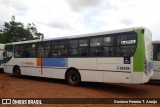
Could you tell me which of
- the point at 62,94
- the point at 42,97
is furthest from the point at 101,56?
the point at 42,97

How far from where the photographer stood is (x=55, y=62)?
1292cm

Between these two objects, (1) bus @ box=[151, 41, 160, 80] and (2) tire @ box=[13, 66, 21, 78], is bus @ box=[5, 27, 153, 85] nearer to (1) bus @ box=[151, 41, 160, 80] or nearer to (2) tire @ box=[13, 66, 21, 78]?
(2) tire @ box=[13, 66, 21, 78]

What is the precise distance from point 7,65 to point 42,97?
30.5 feet

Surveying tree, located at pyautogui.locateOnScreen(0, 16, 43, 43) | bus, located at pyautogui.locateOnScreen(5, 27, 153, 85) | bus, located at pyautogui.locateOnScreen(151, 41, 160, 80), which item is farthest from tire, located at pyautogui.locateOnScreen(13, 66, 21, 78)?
tree, located at pyautogui.locateOnScreen(0, 16, 43, 43)

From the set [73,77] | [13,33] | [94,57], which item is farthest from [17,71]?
[13,33]

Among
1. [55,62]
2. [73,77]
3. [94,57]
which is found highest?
[94,57]

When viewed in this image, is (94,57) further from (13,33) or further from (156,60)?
(13,33)

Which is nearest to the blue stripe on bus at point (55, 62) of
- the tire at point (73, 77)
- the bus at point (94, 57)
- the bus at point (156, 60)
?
the bus at point (94, 57)

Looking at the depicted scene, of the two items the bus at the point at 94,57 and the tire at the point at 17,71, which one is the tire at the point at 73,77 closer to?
the bus at the point at 94,57

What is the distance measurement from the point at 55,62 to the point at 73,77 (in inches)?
63.5

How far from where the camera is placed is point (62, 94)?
938 centimetres

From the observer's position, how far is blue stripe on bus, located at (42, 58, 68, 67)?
489 inches

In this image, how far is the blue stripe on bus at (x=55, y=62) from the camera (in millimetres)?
12422

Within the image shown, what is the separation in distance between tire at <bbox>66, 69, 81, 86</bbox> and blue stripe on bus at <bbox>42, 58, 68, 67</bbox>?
58 centimetres
